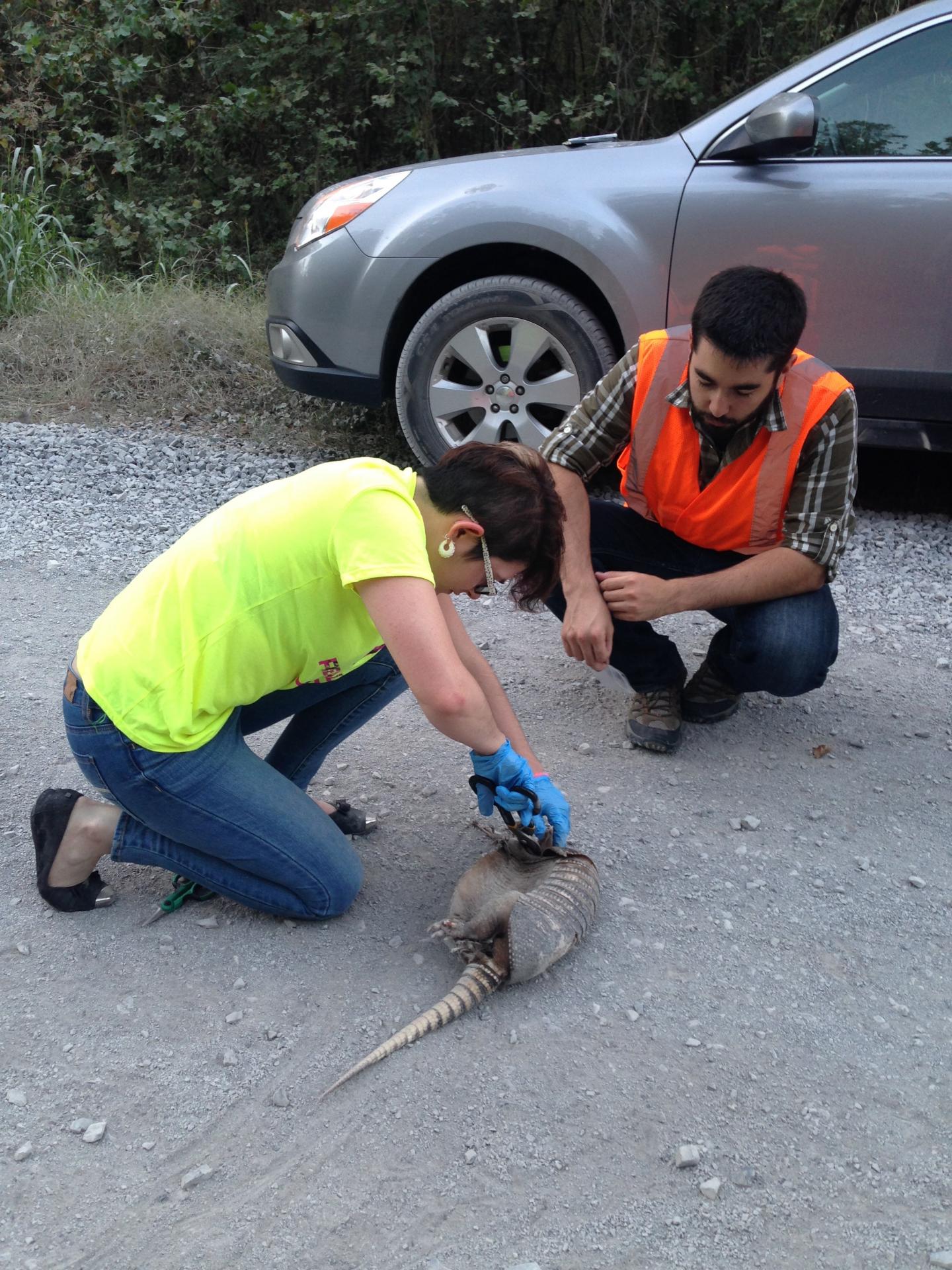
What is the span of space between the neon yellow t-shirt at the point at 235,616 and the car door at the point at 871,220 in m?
2.46

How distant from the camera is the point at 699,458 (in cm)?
292

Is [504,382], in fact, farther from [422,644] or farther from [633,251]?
[422,644]

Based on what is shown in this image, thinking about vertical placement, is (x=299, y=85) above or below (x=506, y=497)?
above

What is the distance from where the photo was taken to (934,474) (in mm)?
5066

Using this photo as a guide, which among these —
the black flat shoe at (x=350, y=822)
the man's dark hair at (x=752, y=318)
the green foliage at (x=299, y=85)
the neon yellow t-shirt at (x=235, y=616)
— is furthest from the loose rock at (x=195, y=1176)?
the green foliage at (x=299, y=85)

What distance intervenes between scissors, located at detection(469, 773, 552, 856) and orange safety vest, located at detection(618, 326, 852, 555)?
1.04 meters

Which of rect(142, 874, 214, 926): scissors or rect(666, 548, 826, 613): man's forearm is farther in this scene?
rect(666, 548, 826, 613): man's forearm

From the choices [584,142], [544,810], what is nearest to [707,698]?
→ [544,810]

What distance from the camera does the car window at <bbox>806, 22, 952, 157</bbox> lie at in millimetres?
3951

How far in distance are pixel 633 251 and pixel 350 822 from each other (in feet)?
8.23

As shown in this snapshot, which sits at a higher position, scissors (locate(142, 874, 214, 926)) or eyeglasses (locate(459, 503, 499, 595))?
eyeglasses (locate(459, 503, 499, 595))

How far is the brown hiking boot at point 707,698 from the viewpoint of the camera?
10.5ft

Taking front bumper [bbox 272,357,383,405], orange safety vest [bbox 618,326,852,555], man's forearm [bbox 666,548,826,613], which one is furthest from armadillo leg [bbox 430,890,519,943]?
front bumper [bbox 272,357,383,405]

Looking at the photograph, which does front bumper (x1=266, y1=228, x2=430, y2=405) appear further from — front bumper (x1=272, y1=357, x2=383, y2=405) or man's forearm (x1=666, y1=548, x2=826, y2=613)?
man's forearm (x1=666, y1=548, x2=826, y2=613)
